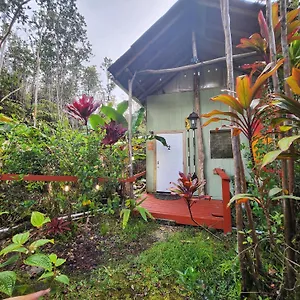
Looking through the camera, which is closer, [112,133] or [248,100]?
[248,100]

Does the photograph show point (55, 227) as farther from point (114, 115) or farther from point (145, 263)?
point (114, 115)

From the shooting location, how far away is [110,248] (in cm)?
245

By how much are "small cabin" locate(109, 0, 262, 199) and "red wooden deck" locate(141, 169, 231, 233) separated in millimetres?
696

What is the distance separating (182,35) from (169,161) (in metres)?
3.28

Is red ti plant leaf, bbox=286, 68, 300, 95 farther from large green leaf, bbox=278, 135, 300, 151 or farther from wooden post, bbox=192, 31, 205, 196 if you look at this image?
wooden post, bbox=192, 31, 205, 196

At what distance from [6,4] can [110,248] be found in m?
13.6

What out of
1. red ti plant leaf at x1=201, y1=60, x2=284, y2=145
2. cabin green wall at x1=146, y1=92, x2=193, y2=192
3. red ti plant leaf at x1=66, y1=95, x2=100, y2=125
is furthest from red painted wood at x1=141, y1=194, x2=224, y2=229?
red ti plant leaf at x1=66, y1=95, x2=100, y2=125

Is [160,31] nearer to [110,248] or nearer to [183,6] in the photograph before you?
[183,6]

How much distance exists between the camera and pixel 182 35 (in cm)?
454

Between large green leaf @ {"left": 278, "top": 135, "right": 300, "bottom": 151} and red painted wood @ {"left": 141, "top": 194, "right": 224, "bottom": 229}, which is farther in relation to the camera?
red painted wood @ {"left": 141, "top": 194, "right": 224, "bottom": 229}

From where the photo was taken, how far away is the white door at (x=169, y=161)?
5.05 metres

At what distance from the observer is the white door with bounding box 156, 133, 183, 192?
5.05 meters

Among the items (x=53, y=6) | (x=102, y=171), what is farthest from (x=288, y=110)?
(x=53, y=6)

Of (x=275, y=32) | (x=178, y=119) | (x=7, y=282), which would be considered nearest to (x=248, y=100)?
(x=275, y=32)
